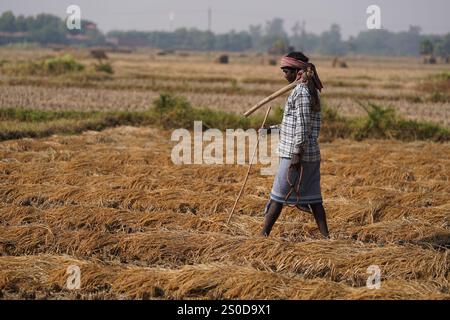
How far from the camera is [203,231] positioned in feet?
17.2

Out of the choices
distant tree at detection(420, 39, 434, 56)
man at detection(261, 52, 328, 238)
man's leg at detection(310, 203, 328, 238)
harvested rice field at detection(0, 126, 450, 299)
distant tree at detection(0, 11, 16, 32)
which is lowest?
harvested rice field at detection(0, 126, 450, 299)

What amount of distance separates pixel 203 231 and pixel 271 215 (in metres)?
0.62

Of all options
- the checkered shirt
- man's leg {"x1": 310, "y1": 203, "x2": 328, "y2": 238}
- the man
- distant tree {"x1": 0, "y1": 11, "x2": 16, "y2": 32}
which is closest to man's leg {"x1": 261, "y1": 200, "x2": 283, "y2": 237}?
the man

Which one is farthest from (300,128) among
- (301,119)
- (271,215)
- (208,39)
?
(208,39)

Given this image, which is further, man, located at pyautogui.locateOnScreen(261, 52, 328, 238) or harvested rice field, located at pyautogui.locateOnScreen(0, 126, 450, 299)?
man, located at pyautogui.locateOnScreen(261, 52, 328, 238)

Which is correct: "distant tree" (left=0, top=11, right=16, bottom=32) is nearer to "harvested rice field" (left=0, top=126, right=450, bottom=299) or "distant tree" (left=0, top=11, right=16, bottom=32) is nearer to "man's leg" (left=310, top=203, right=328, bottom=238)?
"harvested rice field" (left=0, top=126, right=450, bottom=299)

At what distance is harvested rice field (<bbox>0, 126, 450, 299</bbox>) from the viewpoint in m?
4.04

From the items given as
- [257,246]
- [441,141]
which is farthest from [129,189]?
[441,141]

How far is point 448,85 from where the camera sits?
75.6 ft

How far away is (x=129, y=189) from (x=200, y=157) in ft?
7.12

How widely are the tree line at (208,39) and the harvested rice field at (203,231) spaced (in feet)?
119

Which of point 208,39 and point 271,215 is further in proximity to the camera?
point 208,39

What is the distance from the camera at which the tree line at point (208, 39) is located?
309 ft

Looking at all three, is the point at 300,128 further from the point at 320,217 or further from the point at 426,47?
the point at 426,47
